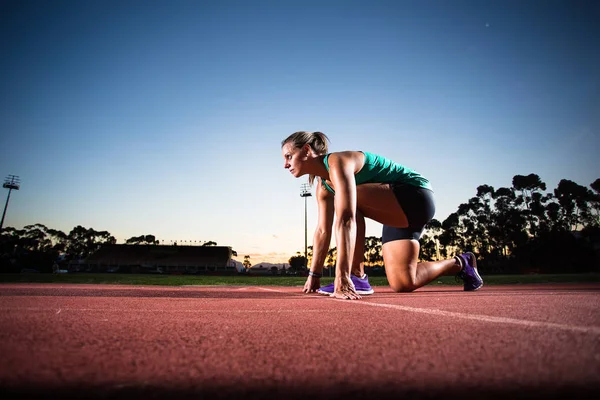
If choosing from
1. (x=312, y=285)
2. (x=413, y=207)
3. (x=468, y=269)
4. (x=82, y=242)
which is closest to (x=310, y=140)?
(x=413, y=207)

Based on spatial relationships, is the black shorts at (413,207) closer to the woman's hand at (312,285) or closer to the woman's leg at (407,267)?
the woman's leg at (407,267)

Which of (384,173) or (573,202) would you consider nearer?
(384,173)

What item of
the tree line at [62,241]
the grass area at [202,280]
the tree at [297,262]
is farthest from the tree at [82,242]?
the grass area at [202,280]

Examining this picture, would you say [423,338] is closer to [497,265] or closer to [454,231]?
[497,265]

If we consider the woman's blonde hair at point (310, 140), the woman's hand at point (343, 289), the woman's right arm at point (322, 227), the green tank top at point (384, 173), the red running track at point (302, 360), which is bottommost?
the red running track at point (302, 360)

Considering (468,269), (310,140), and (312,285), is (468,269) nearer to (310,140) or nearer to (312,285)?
(312,285)

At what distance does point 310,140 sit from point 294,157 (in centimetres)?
27

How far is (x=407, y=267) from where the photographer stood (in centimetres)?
409

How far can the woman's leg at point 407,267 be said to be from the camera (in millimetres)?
4113

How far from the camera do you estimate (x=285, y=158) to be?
148 inches

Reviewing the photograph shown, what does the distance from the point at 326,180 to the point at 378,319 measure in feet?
7.75

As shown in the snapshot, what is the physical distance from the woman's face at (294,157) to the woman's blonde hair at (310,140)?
0.15 ft

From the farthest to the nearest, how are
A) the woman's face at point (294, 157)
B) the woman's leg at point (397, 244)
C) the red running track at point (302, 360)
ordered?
the woman's leg at point (397, 244), the woman's face at point (294, 157), the red running track at point (302, 360)

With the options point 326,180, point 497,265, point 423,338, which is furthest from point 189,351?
point 497,265
